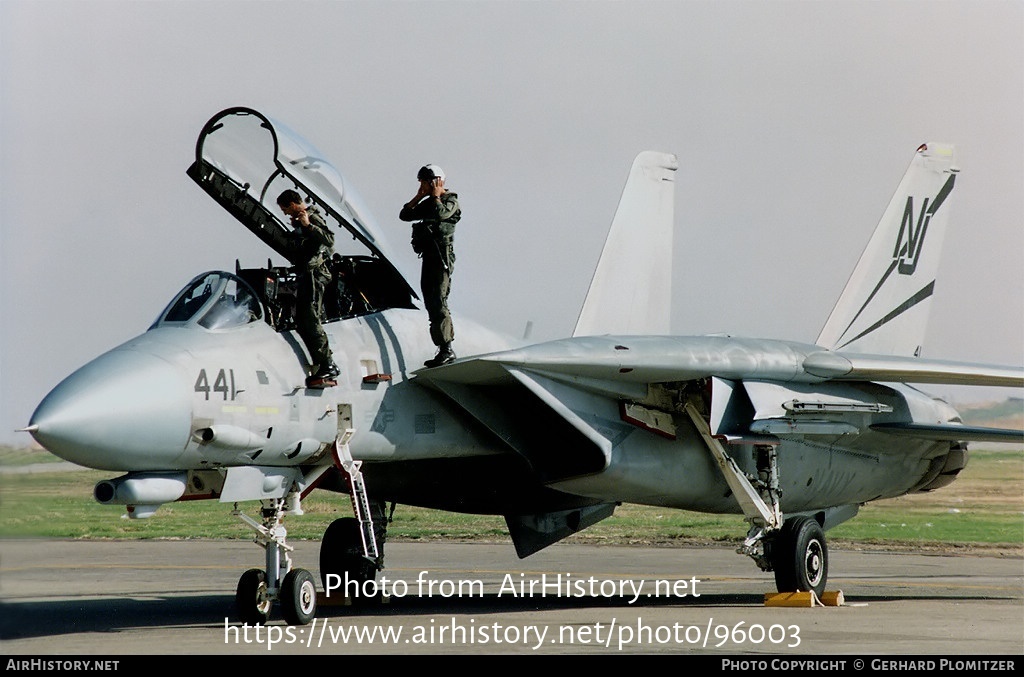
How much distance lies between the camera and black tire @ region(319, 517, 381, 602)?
12.2m

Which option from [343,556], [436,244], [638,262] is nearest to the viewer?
[436,244]

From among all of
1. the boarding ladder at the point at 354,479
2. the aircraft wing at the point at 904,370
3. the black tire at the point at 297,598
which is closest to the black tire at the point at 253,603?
the black tire at the point at 297,598

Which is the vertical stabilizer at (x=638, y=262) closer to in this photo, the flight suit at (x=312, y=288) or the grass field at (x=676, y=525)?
the flight suit at (x=312, y=288)

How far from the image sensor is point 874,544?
2045cm

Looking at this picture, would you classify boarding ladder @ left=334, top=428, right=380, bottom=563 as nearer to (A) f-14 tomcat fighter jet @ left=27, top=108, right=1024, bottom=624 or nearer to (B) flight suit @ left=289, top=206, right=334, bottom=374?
(A) f-14 tomcat fighter jet @ left=27, top=108, right=1024, bottom=624

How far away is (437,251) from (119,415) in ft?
10.1

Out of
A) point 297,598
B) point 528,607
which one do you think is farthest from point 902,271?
point 297,598

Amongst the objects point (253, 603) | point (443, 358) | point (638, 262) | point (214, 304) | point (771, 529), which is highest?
point (638, 262)

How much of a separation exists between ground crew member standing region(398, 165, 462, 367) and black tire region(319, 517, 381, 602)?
2623 millimetres

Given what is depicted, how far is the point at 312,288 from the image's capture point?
973cm

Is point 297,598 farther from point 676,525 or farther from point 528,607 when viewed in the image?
point 676,525

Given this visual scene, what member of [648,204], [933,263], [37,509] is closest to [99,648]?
[37,509]

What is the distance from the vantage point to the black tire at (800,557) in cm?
1195

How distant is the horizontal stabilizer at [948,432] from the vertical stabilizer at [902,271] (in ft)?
6.00
